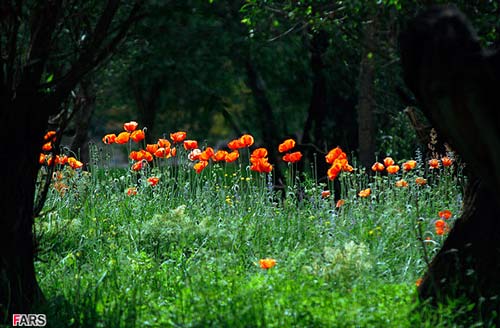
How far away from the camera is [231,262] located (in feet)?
21.9

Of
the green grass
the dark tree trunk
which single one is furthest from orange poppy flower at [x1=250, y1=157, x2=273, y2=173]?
the dark tree trunk

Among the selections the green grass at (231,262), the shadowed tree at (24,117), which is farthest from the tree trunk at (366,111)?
the shadowed tree at (24,117)

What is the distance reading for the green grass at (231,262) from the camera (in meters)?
5.30

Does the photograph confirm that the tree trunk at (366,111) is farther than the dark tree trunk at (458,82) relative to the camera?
Yes

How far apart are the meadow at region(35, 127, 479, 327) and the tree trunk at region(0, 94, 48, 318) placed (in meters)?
0.24

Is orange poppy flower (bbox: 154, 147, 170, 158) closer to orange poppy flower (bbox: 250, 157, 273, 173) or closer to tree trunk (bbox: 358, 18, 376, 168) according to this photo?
orange poppy flower (bbox: 250, 157, 273, 173)

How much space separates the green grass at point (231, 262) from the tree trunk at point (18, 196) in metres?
0.27

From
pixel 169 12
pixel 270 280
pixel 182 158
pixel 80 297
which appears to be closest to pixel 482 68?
pixel 270 280

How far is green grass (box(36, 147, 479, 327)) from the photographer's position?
530cm

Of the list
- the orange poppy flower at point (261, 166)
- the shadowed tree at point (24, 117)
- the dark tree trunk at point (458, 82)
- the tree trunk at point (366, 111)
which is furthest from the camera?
the tree trunk at point (366, 111)

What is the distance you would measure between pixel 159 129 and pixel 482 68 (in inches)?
948

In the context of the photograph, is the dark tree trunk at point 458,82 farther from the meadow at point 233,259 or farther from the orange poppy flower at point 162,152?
the orange poppy flower at point 162,152

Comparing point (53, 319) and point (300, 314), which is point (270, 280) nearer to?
point (300, 314)

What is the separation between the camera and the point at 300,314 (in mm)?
5145
